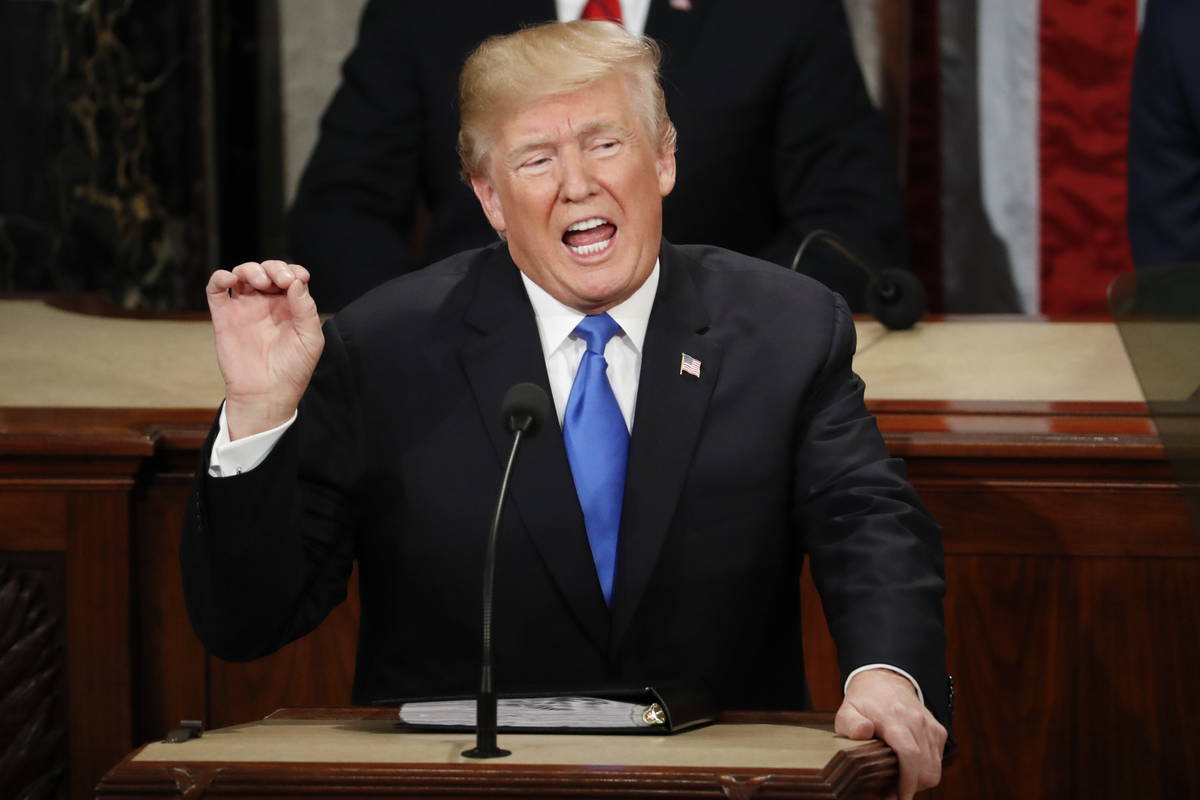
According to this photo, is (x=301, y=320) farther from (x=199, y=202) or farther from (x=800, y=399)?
(x=199, y=202)

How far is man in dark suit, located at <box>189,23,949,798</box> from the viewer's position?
1857 millimetres

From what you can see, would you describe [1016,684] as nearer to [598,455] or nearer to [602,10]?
[598,455]

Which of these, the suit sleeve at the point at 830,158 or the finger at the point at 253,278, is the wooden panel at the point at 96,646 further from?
the suit sleeve at the point at 830,158

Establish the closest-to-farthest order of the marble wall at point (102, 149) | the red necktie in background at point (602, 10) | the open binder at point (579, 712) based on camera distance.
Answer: the open binder at point (579, 712) → the red necktie in background at point (602, 10) → the marble wall at point (102, 149)

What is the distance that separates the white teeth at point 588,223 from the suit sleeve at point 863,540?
29 cm

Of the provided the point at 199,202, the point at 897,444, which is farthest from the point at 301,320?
the point at 199,202

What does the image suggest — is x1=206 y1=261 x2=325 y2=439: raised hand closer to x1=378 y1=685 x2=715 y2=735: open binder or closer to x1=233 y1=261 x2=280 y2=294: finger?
x1=233 y1=261 x2=280 y2=294: finger

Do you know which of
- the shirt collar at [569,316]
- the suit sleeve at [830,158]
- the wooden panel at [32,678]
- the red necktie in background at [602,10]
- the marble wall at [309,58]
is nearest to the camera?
the shirt collar at [569,316]

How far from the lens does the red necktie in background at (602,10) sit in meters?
3.40

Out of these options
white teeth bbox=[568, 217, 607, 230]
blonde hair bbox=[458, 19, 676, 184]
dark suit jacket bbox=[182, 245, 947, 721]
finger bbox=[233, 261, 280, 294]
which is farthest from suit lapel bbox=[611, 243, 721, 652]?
finger bbox=[233, 261, 280, 294]

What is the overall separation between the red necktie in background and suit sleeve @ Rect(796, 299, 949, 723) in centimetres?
158

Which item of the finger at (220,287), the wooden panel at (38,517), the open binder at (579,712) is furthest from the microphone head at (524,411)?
the wooden panel at (38,517)

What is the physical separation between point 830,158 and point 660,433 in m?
1.58

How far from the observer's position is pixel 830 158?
3.33 m
